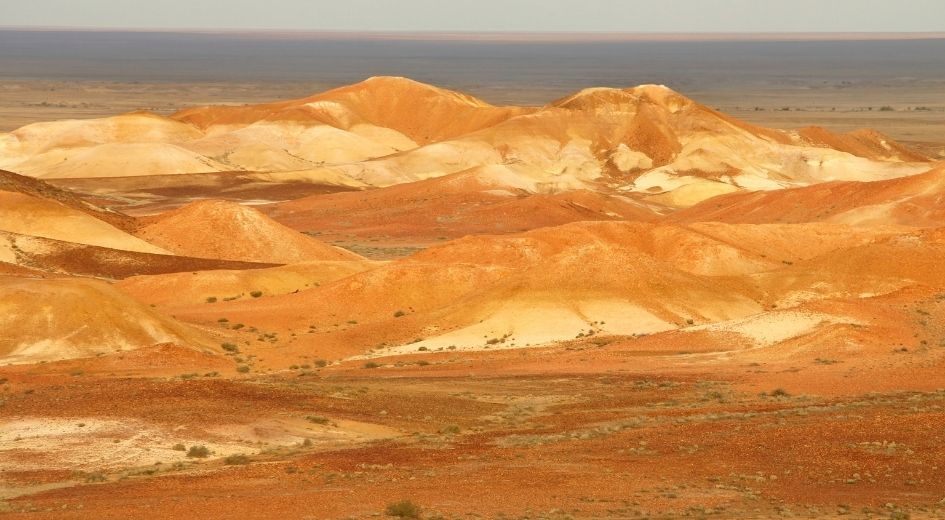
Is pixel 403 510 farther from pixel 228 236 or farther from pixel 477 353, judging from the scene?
pixel 228 236

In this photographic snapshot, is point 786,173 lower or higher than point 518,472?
lower

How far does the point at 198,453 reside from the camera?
28656mm

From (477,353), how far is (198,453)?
19471 mm

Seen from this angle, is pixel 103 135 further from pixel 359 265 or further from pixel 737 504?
pixel 737 504

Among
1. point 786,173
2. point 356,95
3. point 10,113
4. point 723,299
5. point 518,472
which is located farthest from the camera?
point 10,113

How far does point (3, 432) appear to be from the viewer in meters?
30.5

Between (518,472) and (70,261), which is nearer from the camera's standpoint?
(518,472)

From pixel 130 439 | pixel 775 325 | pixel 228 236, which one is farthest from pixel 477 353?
pixel 228 236

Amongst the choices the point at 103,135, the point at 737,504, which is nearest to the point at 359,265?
the point at 737,504

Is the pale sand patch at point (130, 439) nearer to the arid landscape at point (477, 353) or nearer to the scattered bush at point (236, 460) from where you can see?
the arid landscape at point (477, 353)

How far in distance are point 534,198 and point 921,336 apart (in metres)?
55.3

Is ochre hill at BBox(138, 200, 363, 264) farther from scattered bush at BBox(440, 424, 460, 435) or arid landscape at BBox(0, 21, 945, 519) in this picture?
scattered bush at BBox(440, 424, 460, 435)

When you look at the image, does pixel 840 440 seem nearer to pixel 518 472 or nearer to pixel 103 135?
pixel 518 472

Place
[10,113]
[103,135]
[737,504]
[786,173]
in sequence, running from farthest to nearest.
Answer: [10,113] → [103,135] → [786,173] → [737,504]
